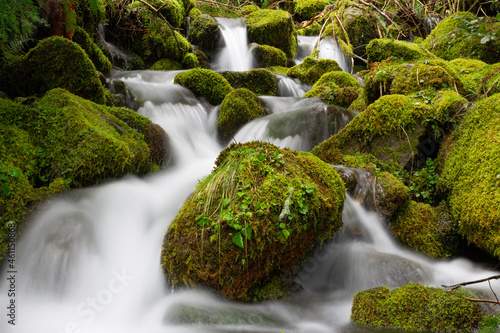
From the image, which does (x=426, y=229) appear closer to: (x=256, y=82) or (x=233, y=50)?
(x=256, y=82)

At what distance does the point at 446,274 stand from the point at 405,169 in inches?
67.5

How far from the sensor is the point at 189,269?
9.82ft

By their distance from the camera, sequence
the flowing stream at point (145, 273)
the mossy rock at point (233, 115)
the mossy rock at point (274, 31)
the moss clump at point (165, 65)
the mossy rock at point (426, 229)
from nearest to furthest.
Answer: the flowing stream at point (145, 273), the mossy rock at point (426, 229), the mossy rock at point (233, 115), the moss clump at point (165, 65), the mossy rock at point (274, 31)

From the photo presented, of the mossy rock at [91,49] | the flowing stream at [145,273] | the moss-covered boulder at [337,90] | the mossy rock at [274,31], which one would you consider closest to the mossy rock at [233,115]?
the moss-covered boulder at [337,90]

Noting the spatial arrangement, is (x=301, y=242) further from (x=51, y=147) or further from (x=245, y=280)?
(x=51, y=147)

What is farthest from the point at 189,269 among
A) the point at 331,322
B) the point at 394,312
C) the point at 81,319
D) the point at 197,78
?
the point at 197,78

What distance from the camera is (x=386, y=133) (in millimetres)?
4973

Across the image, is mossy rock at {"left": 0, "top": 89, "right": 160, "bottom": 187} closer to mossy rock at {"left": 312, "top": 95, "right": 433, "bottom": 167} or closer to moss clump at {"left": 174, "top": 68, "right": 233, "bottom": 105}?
mossy rock at {"left": 312, "top": 95, "right": 433, "bottom": 167}

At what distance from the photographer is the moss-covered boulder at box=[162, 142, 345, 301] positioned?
294cm

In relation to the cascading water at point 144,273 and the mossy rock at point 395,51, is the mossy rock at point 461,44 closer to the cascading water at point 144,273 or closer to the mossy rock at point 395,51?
the mossy rock at point 395,51

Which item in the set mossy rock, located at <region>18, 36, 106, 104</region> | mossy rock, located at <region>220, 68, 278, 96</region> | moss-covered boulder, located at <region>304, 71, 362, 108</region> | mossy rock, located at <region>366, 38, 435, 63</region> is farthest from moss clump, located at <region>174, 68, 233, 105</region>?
mossy rock, located at <region>366, 38, 435, 63</region>

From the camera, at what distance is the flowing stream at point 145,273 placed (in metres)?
2.74

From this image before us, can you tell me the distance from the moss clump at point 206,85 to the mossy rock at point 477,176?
519cm

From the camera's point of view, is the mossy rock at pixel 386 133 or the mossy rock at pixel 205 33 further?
the mossy rock at pixel 205 33
